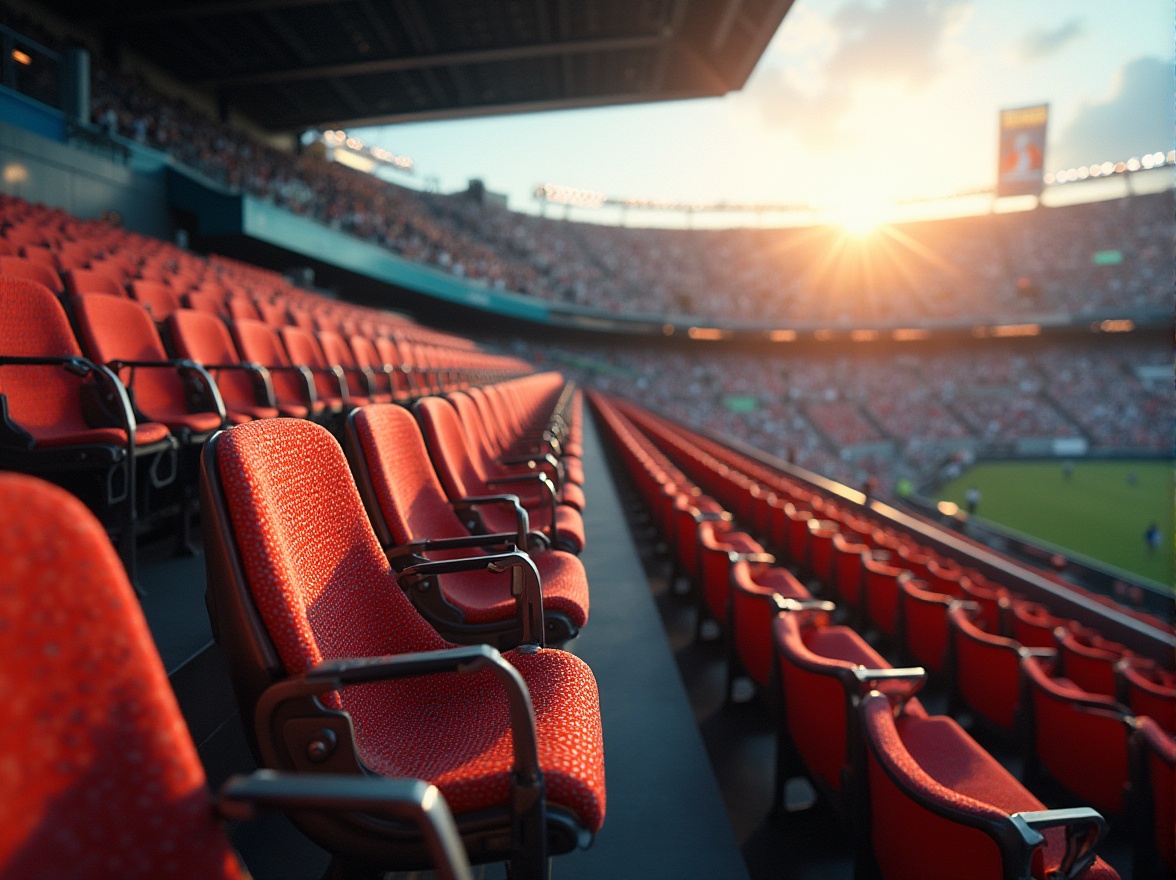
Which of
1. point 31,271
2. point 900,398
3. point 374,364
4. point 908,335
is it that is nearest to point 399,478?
point 31,271

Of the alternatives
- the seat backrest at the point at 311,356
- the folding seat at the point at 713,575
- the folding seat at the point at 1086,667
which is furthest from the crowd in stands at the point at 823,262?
the folding seat at the point at 1086,667

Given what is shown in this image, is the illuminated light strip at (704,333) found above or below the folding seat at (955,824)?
above

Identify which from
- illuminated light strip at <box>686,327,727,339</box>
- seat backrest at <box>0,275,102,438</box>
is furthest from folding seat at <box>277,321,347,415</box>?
illuminated light strip at <box>686,327,727,339</box>

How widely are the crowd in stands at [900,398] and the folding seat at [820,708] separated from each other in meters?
20.0

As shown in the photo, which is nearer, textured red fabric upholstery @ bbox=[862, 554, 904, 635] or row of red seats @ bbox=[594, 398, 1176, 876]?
row of red seats @ bbox=[594, 398, 1176, 876]

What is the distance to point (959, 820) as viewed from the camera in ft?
3.66

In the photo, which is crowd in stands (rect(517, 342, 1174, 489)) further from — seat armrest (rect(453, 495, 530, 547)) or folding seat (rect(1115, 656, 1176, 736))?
seat armrest (rect(453, 495, 530, 547))

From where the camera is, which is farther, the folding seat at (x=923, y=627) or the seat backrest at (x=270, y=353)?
the seat backrest at (x=270, y=353)

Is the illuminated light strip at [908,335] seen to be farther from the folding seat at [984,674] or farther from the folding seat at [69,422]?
the folding seat at [69,422]

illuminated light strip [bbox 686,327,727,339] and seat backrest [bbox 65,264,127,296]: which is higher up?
illuminated light strip [bbox 686,327,727,339]

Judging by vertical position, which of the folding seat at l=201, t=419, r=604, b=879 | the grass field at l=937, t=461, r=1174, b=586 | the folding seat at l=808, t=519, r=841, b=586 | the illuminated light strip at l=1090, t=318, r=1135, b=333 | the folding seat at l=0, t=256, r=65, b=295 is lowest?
the grass field at l=937, t=461, r=1174, b=586

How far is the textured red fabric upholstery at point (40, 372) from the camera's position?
192cm

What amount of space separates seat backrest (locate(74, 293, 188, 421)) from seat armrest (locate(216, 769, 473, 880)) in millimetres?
2119

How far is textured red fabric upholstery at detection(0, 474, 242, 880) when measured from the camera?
0.44 meters
